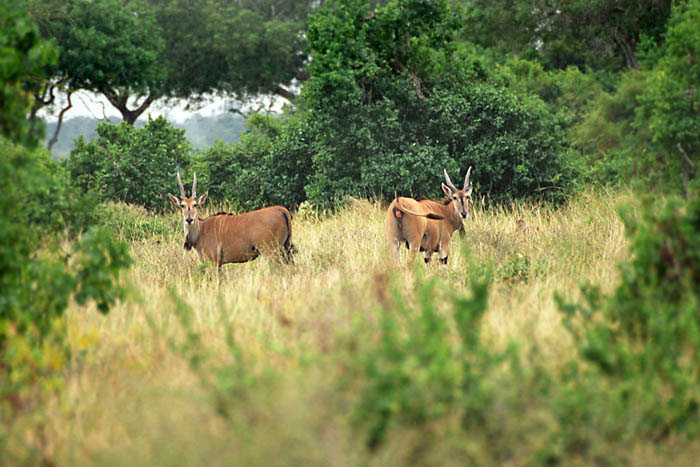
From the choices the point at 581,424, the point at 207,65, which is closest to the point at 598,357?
the point at 581,424

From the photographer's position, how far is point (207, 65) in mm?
29703

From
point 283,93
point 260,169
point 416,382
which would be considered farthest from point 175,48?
point 416,382

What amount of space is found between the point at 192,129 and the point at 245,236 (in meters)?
46.0

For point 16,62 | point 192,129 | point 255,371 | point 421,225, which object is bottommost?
point 255,371

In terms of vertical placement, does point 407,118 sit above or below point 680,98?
below

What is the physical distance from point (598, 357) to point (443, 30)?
12.1m

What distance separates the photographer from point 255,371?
11.7 ft

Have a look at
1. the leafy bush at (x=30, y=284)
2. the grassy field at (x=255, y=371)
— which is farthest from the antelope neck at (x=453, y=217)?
the leafy bush at (x=30, y=284)

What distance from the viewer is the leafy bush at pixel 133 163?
15984 mm

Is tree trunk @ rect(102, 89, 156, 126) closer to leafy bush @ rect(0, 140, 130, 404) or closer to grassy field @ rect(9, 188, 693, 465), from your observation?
grassy field @ rect(9, 188, 693, 465)

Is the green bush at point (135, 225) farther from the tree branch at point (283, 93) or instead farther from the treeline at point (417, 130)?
the tree branch at point (283, 93)

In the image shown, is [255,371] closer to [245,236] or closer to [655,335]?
[655,335]

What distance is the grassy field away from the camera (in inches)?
116

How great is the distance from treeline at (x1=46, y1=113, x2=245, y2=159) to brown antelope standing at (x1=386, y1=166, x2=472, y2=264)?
402 inches
